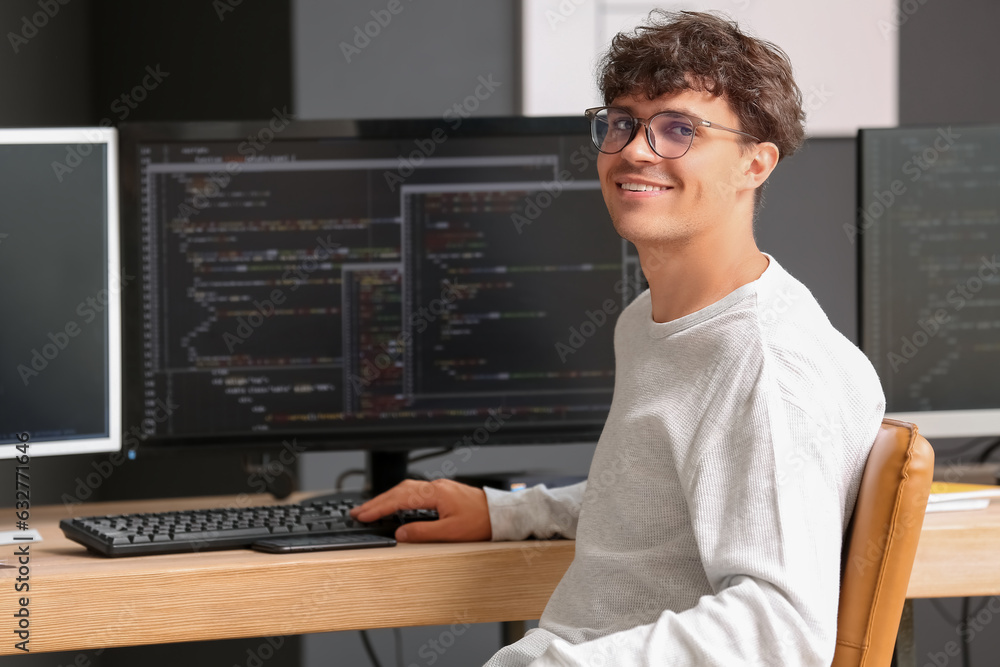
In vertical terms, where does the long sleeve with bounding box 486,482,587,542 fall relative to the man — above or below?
below

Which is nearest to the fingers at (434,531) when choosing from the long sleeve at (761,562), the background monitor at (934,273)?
the long sleeve at (761,562)

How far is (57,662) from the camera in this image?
5.87ft

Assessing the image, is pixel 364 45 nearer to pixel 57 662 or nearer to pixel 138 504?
pixel 138 504

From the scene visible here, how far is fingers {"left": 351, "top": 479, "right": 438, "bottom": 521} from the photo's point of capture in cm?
127

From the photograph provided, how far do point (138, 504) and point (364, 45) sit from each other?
950 mm

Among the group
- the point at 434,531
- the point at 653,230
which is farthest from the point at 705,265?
the point at 434,531

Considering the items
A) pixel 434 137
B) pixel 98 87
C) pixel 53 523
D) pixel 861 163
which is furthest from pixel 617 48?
pixel 98 87

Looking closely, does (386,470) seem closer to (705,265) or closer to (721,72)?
(705,265)

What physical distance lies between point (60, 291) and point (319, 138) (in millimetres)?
428

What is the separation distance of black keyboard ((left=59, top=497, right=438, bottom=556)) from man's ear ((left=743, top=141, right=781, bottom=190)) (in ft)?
1.98

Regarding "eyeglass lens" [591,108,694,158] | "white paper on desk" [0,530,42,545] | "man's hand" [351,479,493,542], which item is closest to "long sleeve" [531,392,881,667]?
"eyeglass lens" [591,108,694,158]

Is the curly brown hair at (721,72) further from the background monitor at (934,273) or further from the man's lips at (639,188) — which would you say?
the background monitor at (934,273)

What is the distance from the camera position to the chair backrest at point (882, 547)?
0.86 meters

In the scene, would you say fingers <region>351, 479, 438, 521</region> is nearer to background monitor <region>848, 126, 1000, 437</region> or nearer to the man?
the man
